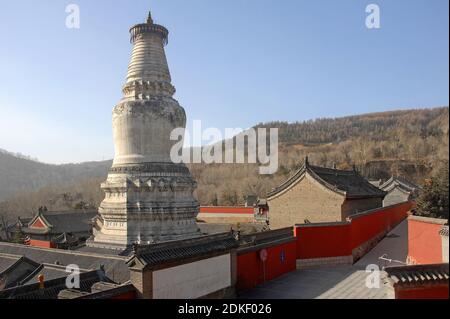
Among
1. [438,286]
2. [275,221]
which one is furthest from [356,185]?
[438,286]

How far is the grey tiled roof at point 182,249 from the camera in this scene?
35.7 ft

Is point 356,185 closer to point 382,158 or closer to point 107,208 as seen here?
point 107,208

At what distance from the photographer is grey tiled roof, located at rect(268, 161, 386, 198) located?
24.4m

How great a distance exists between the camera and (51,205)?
7519 cm

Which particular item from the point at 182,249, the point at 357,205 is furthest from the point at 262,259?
the point at 357,205

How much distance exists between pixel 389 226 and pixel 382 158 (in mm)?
70657

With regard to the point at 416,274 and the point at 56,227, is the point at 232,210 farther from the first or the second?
the point at 416,274

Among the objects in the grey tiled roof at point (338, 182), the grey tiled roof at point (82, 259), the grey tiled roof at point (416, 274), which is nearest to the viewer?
the grey tiled roof at point (416, 274)

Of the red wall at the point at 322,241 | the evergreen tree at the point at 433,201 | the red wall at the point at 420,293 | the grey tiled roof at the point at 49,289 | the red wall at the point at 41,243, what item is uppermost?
the evergreen tree at the point at 433,201

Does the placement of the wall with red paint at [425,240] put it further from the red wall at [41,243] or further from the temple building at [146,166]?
the red wall at [41,243]

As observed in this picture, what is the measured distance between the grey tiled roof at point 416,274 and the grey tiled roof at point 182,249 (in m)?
5.54

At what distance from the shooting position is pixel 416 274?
27.7 feet

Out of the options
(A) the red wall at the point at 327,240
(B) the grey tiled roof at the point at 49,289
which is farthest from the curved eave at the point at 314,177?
(B) the grey tiled roof at the point at 49,289

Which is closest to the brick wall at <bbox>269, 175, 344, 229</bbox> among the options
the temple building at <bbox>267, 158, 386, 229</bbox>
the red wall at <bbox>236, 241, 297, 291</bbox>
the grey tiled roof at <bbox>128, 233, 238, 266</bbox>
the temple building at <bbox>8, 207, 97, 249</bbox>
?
the temple building at <bbox>267, 158, 386, 229</bbox>
